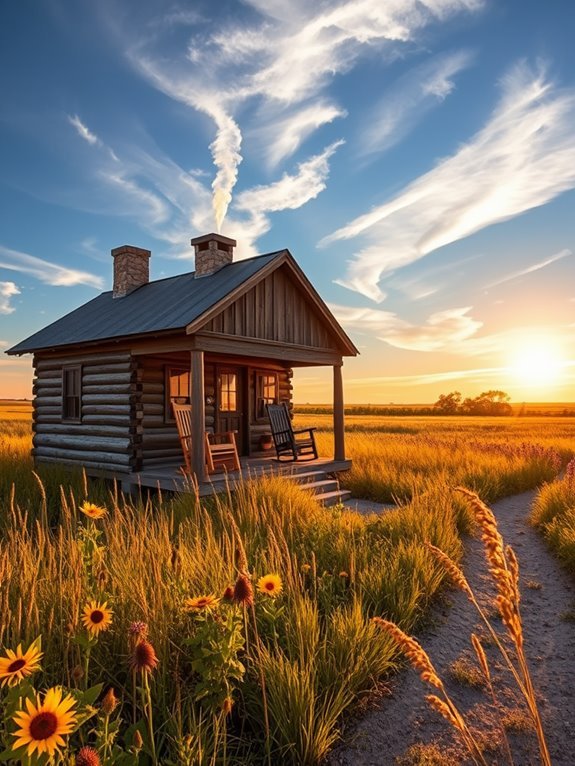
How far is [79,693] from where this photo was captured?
86.4 inches

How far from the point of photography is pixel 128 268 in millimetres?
15430

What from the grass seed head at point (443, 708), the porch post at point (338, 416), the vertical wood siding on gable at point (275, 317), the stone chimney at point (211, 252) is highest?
the stone chimney at point (211, 252)

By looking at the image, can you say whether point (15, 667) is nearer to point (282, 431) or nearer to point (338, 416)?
point (282, 431)

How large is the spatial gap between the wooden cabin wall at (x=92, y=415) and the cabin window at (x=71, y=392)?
0.17m

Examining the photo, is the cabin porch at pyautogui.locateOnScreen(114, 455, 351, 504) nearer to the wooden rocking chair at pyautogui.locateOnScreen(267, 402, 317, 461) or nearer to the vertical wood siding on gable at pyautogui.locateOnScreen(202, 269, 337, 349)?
the wooden rocking chair at pyautogui.locateOnScreen(267, 402, 317, 461)

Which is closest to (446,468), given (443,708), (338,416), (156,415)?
(338,416)

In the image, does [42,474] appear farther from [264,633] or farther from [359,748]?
[359,748]

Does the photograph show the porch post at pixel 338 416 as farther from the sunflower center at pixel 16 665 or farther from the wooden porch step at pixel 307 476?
the sunflower center at pixel 16 665

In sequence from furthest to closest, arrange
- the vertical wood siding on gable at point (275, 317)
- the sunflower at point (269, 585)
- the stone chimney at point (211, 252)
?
the stone chimney at point (211, 252) → the vertical wood siding on gable at point (275, 317) → the sunflower at point (269, 585)

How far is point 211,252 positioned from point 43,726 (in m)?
12.8

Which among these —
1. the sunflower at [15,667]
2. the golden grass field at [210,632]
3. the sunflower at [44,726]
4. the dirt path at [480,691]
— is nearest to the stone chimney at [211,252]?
the golden grass field at [210,632]

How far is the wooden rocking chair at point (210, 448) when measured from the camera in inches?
406

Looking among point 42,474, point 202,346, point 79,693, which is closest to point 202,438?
point 202,346

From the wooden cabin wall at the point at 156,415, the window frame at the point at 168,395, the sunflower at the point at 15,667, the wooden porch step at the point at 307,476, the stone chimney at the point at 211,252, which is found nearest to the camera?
the sunflower at the point at 15,667
